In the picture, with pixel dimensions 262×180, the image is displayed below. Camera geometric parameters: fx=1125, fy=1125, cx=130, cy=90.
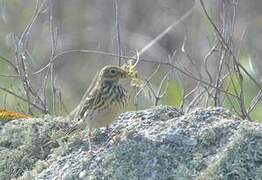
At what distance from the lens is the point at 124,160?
705 centimetres

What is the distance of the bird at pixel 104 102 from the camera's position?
7.67 meters

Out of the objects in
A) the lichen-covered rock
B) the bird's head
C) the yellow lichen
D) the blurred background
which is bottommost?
the blurred background

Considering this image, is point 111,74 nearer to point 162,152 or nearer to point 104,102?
point 104,102

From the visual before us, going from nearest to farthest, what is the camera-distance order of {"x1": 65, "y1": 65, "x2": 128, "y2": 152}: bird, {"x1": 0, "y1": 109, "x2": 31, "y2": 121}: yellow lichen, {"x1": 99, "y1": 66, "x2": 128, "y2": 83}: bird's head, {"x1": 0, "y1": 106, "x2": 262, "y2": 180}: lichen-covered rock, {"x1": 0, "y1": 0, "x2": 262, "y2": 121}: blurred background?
{"x1": 0, "y1": 106, "x2": 262, "y2": 180}: lichen-covered rock, {"x1": 65, "y1": 65, "x2": 128, "y2": 152}: bird, {"x1": 99, "y1": 66, "x2": 128, "y2": 83}: bird's head, {"x1": 0, "y1": 109, "x2": 31, "y2": 121}: yellow lichen, {"x1": 0, "y1": 0, "x2": 262, "y2": 121}: blurred background

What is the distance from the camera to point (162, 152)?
7.02 m

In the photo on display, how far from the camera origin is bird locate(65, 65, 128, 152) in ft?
25.2

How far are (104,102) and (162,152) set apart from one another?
0.93m

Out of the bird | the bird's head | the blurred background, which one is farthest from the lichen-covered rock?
the blurred background

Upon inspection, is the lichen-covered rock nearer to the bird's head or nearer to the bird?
the bird

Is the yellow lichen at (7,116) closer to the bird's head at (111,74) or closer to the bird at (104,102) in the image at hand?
the bird at (104,102)

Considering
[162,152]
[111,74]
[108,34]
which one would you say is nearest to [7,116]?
[111,74]

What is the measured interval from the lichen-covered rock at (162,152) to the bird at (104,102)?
10 cm

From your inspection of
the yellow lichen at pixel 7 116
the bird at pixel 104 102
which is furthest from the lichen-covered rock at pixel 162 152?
the yellow lichen at pixel 7 116

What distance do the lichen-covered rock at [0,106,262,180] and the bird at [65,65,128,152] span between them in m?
0.10
